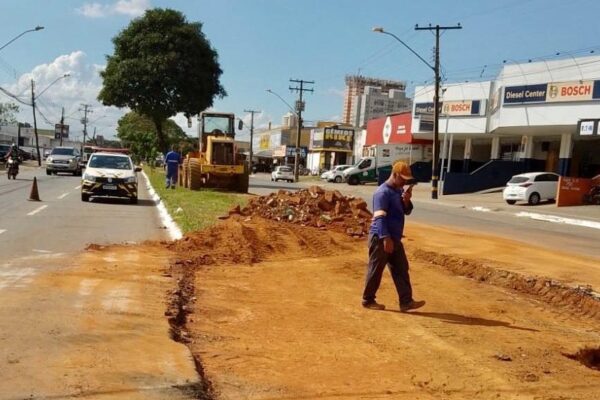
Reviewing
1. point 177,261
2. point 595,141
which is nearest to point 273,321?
point 177,261

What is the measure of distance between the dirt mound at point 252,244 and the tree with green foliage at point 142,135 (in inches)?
2784

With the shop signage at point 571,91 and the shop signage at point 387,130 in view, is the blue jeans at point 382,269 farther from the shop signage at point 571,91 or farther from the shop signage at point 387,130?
the shop signage at point 387,130

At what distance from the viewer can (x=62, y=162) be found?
42.0 meters

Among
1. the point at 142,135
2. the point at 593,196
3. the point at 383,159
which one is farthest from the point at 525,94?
the point at 142,135

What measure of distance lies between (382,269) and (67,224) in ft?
→ 29.3

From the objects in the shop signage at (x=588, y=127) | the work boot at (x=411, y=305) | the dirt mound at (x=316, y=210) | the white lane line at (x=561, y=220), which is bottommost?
the white lane line at (x=561, y=220)

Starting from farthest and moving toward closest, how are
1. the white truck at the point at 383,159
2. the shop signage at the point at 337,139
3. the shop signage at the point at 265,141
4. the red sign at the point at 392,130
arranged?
the shop signage at the point at 265,141
the shop signage at the point at 337,139
the white truck at the point at 383,159
the red sign at the point at 392,130

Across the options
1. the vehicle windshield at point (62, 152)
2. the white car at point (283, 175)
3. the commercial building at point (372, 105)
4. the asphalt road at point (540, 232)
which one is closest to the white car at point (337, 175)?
the white car at point (283, 175)

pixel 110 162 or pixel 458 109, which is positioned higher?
pixel 458 109

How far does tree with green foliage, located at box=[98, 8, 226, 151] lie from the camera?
41.6 metres

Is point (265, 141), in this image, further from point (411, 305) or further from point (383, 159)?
point (411, 305)

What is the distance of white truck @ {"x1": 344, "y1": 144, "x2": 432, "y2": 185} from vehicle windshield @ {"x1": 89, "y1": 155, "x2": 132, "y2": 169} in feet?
113

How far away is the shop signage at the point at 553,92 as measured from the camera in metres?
33.3

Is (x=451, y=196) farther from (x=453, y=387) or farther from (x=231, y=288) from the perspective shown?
(x=453, y=387)
